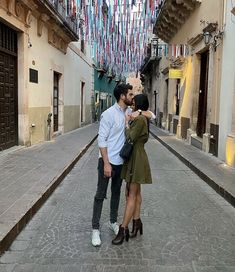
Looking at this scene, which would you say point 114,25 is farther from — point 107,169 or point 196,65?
point 107,169

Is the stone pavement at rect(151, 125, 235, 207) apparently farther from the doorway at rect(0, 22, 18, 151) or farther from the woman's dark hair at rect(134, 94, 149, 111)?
the doorway at rect(0, 22, 18, 151)

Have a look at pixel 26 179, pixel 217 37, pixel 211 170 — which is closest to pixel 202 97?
pixel 217 37

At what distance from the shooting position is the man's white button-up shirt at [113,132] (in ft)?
14.2

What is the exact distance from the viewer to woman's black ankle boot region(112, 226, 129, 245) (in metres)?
4.39

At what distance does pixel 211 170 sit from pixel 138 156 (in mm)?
5078

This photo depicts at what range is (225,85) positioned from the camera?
35.4 ft

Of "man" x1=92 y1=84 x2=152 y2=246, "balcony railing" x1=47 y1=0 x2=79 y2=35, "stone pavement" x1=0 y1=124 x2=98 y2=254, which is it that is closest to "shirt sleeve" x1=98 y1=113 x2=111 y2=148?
"man" x1=92 y1=84 x2=152 y2=246

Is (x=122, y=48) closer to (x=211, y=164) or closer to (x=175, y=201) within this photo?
(x=211, y=164)

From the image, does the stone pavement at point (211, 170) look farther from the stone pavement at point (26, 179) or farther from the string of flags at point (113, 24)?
the string of flags at point (113, 24)

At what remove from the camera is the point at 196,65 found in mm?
15094

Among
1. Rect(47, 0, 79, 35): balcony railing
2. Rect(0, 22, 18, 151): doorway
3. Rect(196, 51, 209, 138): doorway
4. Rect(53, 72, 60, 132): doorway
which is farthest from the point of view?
Rect(53, 72, 60, 132): doorway

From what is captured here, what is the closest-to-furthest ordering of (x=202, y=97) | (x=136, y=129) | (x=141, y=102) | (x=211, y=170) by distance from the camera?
1. (x=136, y=129)
2. (x=141, y=102)
3. (x=211, y=170)
4. (x=202, y=97)

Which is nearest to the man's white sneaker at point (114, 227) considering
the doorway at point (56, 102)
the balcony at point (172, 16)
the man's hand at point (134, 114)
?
the man's hand at point (134, 114)

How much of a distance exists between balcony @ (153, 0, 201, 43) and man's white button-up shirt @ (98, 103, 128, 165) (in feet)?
37.6
